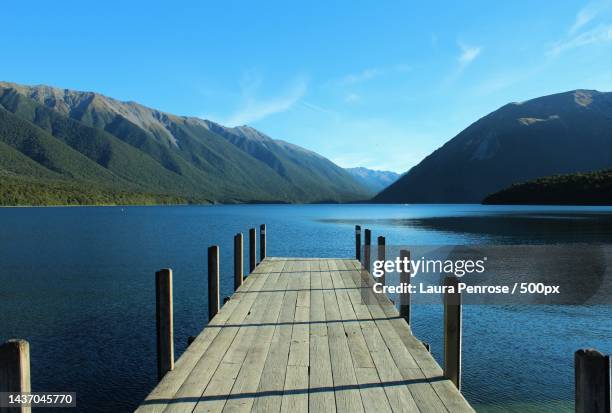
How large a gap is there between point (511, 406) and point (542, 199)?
142 m

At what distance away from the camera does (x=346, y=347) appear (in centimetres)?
745

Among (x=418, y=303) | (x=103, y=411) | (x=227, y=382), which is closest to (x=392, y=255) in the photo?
(x=418, y=303)

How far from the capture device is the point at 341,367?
256 inches

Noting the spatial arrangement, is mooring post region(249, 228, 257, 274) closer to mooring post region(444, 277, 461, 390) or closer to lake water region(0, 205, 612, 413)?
lake water region(0, 205, 612, 413)

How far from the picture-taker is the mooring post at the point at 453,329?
6.37 m

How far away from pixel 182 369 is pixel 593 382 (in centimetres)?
504

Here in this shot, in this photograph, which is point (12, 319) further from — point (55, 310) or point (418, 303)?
point (418, 303)

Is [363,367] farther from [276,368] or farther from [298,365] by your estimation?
[276,368]

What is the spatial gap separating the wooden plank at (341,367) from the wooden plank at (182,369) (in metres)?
2.07

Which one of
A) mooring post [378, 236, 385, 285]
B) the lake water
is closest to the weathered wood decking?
mooring post [378, 236, 385, 285]

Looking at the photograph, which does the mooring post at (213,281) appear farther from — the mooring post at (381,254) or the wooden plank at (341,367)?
the mooring post at (381,254)

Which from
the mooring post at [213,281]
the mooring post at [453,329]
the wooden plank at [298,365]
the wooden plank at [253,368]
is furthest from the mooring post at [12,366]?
the mooring post at [213,281]

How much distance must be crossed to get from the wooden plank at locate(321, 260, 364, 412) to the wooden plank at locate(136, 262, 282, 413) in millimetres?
2074

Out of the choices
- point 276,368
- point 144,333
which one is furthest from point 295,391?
point 144,333
